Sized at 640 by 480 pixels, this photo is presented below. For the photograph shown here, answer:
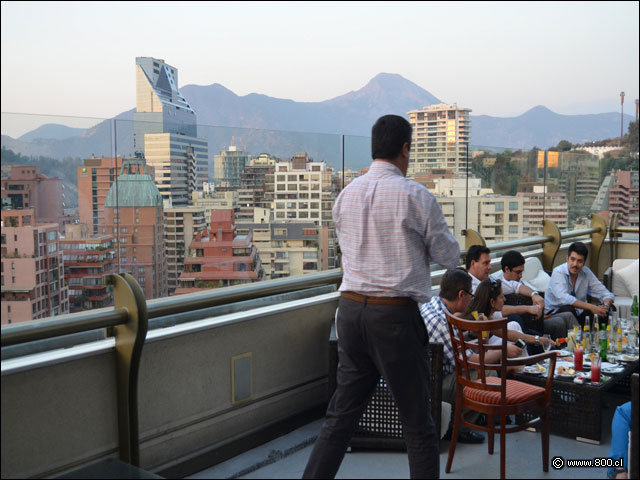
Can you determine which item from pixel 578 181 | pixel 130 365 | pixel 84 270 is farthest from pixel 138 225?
pixel 578 181

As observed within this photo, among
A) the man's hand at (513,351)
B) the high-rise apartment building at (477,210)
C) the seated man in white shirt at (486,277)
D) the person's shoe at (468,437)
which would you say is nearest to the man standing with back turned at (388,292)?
the person's shoe at (468,437)

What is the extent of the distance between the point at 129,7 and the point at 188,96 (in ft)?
14.3

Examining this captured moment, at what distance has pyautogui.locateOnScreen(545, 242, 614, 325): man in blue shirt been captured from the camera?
19.2 feet

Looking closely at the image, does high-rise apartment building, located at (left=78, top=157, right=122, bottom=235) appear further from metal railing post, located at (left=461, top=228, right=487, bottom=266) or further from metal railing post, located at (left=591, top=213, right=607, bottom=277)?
metal railing post, located at (left=591, top=213, right=607, bottom=277)

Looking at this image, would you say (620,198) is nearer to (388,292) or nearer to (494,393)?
(494,393)

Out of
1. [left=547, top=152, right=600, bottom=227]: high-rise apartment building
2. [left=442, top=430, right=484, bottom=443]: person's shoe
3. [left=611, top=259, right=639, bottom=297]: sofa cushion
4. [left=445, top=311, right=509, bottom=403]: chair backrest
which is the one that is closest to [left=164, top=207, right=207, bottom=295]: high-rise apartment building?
[left=445, top=311, right=509, bottom=403]: chair backrest

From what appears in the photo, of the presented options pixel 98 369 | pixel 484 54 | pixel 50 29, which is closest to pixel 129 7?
pixel 50 29

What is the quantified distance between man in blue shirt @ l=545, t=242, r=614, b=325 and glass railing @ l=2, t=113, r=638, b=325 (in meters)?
2.47

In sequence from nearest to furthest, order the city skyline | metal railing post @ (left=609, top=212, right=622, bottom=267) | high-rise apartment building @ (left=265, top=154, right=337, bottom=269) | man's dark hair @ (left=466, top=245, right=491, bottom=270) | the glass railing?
the glass railing < high-rise apartment building @ (left=265, top=154, right=337, bottom=269) < man's dark hair @ (left=466, top=245, right=491, bottom=270) < metal railing post @ (left=609, top=212, right=622, bottom=267) < the city skyline

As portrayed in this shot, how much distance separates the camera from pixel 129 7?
81.5 ft

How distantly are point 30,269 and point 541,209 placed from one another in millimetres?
6970

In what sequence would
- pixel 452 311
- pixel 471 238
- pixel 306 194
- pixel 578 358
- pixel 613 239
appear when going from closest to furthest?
pixel 452 311
pixel 578 358
pixel 306 194
pixel 471 238
pixel 613 239

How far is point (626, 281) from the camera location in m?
7.30

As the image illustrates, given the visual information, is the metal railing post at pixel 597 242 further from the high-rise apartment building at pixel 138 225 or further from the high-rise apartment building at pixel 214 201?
the high-rise apartment building at pixel 138 225
